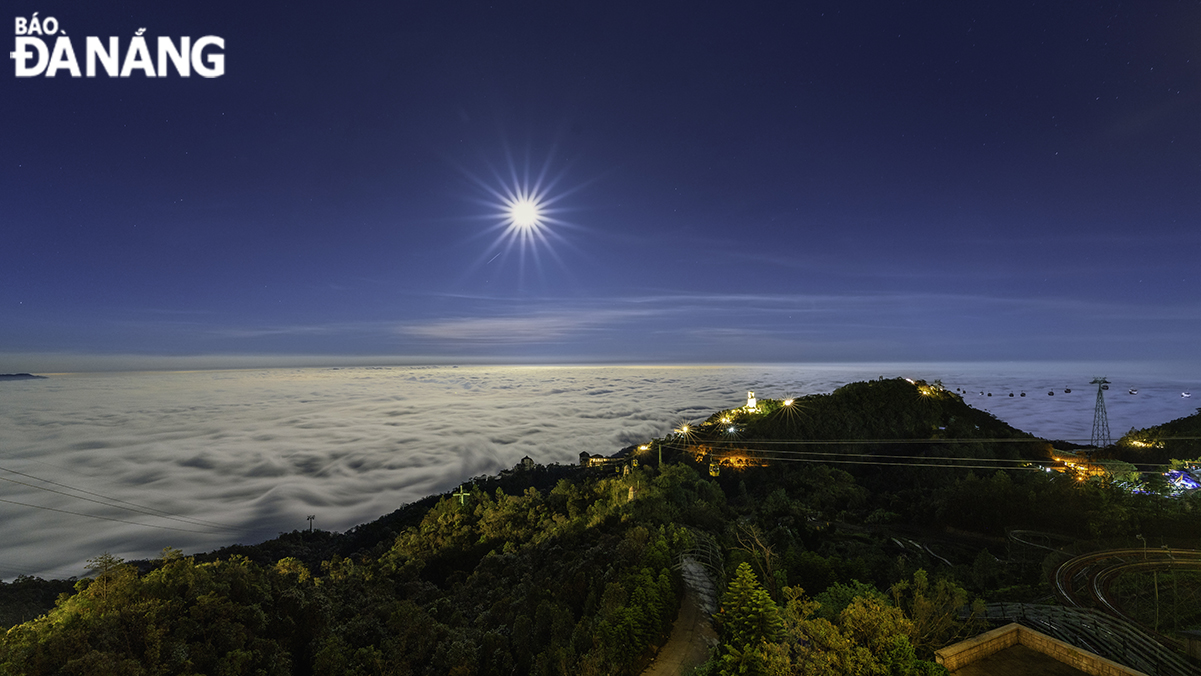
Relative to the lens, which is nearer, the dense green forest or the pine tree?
the pine tree

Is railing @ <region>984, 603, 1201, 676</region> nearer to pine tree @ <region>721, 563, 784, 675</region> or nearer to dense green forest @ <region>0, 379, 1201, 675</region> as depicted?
dense green forest @ <region>0, 379, 1201, 675</region>

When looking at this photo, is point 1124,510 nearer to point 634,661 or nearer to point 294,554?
point 634,661

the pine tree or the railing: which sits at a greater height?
the pine tree

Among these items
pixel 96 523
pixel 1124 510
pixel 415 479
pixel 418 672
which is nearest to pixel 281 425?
pixel 96 523

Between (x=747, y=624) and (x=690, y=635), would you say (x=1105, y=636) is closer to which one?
(x=747, y=624)

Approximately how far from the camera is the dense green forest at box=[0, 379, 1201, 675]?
2145 centimetres

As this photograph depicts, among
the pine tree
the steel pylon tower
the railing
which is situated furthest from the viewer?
the steel pylon tower

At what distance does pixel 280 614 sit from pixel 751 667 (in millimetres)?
35978

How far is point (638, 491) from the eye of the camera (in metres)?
64.5

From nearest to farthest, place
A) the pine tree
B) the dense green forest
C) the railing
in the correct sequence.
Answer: the pine tree → the railing → the dense green forest

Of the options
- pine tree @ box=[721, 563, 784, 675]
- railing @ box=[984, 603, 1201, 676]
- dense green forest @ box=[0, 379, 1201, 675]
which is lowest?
dense green forest @ box=[0, 379, 1201, 675]

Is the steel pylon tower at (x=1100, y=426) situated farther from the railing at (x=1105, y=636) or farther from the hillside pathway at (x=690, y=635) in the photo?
the hillside pathway at (x=690, y=635)

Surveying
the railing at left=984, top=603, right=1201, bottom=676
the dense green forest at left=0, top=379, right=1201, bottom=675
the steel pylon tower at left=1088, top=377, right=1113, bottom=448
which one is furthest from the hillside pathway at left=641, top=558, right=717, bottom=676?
the steel pylon tower at left=1088, top=377, right=1113, bottom=448

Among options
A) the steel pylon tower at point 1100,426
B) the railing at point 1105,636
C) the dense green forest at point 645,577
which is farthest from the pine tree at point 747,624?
the steel pylon tower at point 1100,426
